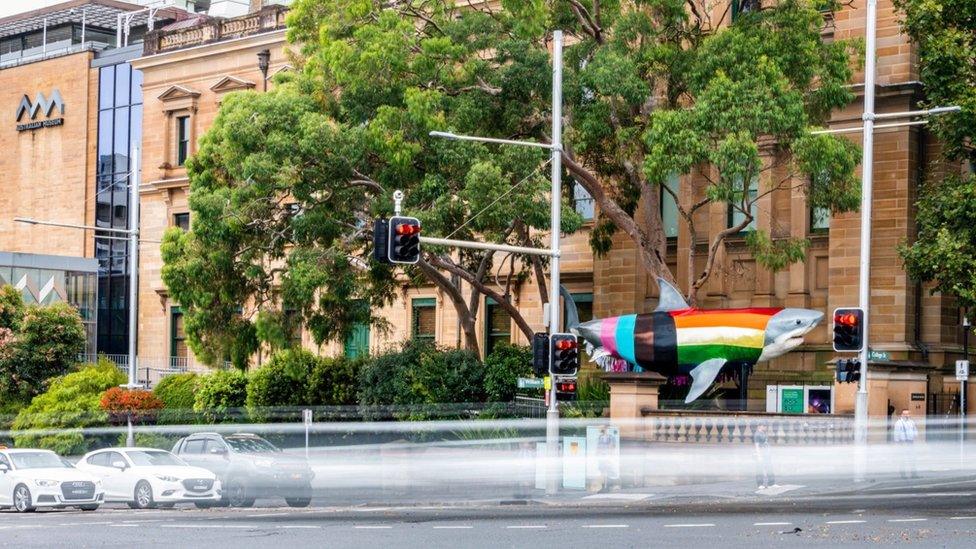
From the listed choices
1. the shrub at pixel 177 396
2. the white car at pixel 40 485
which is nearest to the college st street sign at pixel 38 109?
the shrub at pixel 177 396

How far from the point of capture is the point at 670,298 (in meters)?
39.4

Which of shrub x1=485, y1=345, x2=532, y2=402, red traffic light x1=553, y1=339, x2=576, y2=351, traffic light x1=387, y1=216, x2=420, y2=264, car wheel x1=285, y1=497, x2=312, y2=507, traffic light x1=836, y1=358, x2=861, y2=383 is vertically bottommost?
car wheel x1=285, y1=497, x2=312, y2=507

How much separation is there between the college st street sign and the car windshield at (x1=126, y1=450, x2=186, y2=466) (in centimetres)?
3630

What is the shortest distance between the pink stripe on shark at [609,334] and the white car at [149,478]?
1182cm

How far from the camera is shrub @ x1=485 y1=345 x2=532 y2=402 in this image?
1705 inches

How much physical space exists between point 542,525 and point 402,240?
21.6 feet

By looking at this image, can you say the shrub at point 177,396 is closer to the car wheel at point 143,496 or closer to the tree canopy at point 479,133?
the tree canopy at point 479,133

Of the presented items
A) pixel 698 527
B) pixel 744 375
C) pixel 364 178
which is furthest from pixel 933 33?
pixel 698 527

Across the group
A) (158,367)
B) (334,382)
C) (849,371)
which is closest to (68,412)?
(158,367)

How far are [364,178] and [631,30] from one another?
25.6ft

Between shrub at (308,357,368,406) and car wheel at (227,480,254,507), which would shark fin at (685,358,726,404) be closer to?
car wheel at (227,480,254,507)

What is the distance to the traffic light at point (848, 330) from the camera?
31.5 metres

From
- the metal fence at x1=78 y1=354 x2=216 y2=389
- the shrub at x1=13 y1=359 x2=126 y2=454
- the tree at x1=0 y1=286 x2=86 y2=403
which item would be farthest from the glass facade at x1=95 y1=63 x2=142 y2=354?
the shrub at x1=13 y1=359 x2=126 y2=454

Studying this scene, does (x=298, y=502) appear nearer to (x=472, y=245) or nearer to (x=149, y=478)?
(x=149, y=478)
